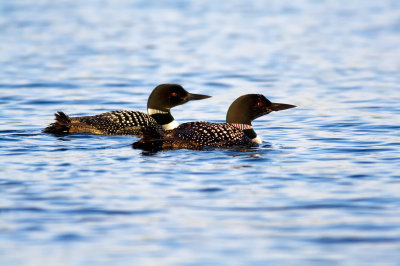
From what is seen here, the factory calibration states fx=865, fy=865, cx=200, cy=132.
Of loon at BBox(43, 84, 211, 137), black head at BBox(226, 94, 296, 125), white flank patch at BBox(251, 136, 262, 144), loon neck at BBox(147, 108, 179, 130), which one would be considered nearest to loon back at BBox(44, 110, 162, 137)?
loon at BBox(43, 84, 211, 137)

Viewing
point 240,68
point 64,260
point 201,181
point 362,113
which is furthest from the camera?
point 240,68

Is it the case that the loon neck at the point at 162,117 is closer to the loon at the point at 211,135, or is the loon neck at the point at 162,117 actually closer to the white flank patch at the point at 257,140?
the loon at the point at 211,135

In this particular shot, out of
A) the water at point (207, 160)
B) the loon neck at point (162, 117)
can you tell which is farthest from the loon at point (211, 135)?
the loon neck at point (162, 117)

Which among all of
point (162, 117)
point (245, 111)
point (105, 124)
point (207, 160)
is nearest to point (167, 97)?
point (162, 117)

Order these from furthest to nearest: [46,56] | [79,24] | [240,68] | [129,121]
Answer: [79,24] < [46,56] < [240,68] < [129,121]

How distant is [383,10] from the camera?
75.6 feet

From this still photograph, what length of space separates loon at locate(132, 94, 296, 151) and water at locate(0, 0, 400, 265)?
13 centimetres

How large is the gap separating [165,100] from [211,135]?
5.25 ft

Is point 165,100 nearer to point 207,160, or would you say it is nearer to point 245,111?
point 245,111

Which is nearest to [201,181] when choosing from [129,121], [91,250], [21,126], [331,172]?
[331,172]

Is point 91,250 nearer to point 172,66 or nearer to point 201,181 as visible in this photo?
point 201,181

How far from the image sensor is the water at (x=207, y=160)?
5105 mm

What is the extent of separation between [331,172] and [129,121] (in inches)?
115

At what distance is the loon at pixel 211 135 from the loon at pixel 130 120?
A: 734 mm
